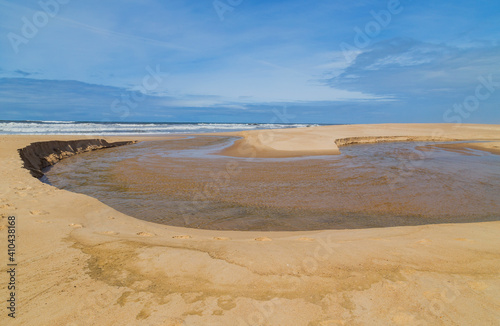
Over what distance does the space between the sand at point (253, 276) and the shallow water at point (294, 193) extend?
38.6 inches

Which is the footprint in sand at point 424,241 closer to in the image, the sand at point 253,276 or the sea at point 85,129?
the sand at point 253,276

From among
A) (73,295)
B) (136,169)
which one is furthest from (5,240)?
(136,169)

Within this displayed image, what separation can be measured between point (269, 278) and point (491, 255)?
2.73 m

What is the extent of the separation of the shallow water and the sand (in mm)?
982

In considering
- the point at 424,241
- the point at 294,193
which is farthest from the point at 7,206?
the point at 424,241

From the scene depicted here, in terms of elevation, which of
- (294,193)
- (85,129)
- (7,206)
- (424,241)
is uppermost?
(85,129)

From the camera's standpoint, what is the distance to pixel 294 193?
7258 millimetres

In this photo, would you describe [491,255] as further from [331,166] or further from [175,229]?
[331,166]

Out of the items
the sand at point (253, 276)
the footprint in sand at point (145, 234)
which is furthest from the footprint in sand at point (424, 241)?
the footprint in sand at point (145, 234)

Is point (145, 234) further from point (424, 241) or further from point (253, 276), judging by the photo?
point (424, 241)

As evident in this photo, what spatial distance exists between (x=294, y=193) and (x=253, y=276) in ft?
15.4

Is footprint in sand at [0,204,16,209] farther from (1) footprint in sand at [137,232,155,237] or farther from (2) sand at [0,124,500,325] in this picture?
(1) footprint in sand at [137,232,155,237]

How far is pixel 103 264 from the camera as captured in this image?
2977 mm

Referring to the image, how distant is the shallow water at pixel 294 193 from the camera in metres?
5.35
